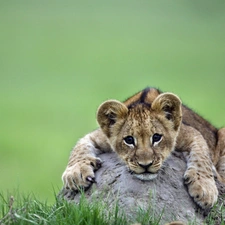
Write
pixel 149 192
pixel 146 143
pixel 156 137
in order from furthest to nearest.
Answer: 1. pixel 156 137
2. pixel 146 143
3. pixel 149 192

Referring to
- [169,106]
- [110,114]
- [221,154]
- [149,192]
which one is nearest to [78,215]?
[149,192]

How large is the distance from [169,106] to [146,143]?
478mm

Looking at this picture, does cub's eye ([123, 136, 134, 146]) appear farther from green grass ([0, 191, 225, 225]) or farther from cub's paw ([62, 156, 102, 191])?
green grass ([0, 191, 225, 225])

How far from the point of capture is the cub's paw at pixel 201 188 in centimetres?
873

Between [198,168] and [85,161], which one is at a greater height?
[85,161]

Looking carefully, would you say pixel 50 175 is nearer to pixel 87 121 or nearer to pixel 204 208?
pixel 87 121

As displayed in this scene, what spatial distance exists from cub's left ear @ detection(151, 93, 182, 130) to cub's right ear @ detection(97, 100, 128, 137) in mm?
261

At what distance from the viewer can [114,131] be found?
Result: 9133mm

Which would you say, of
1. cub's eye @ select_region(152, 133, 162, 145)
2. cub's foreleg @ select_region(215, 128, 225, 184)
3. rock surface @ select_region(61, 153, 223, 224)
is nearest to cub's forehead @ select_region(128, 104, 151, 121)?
cub's eye @ select_region(152, 133, 162, 145)

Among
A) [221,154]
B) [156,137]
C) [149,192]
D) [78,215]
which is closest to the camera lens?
[78,215]

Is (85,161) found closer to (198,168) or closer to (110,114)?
(110,114)

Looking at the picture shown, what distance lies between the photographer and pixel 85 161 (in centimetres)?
919

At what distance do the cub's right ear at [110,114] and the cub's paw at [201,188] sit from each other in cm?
73

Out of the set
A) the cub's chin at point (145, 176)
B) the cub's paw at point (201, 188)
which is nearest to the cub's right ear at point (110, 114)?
the cub's chin at point (145, 176)
